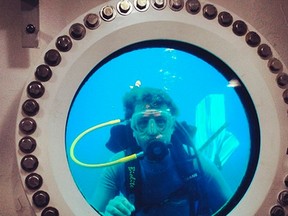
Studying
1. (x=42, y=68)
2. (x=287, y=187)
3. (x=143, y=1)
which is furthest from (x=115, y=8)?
(x=287, y=187)

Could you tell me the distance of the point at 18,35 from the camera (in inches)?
42.5

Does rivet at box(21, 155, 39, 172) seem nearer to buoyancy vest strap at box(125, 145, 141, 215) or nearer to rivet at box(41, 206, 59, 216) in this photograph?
rivet at box(41, 206, 59, 216)

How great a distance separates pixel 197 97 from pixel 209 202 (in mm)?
268

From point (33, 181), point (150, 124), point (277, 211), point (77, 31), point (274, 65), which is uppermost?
point (77, 31)

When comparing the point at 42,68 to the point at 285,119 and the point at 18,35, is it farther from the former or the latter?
the point at 285,119

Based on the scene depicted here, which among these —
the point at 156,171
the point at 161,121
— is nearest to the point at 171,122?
the point at 161,121

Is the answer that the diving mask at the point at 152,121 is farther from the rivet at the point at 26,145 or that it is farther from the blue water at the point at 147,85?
the rivet at the point at 26,145

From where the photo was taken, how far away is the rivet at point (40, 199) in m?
0.95

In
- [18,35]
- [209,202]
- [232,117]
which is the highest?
[18,35]

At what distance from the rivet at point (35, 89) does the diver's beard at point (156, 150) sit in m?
0.29

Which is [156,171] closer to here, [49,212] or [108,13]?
[49,212]

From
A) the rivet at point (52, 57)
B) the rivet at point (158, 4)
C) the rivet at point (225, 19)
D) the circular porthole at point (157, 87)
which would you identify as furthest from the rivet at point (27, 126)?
the rivet at point (225, 19)

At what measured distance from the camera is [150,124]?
1018mm

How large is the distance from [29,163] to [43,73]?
212 mm
